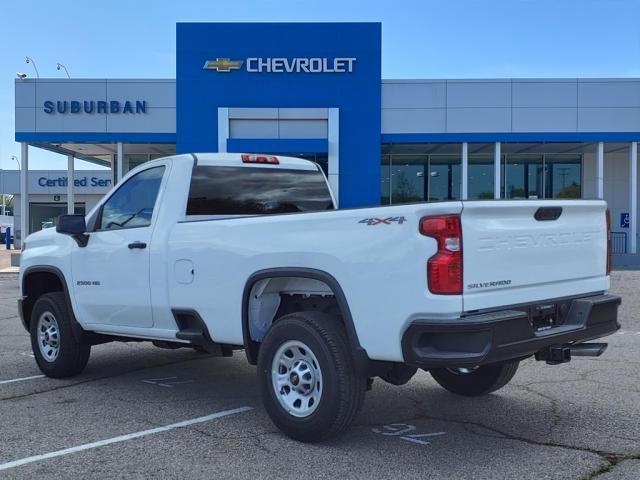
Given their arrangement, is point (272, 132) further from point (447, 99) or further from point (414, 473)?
point (414, 473)

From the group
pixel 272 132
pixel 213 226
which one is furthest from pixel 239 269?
pixel 272 132

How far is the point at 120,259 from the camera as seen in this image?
6.07 m

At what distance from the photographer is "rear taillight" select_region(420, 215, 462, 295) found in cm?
394

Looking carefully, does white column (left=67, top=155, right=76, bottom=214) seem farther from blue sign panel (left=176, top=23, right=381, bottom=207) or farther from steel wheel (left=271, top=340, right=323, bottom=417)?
steel wheel (left=271, top=340, right=323, bottom=417)

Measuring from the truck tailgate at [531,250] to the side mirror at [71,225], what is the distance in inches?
152

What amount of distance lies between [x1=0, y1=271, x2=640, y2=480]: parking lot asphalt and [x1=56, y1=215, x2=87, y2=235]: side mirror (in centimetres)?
155

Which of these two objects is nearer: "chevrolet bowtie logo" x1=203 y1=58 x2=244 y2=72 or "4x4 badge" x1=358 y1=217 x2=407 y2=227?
"4x4 badge" x1=358 y1=217 x2=407 y2=227

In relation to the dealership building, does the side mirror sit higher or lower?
lower

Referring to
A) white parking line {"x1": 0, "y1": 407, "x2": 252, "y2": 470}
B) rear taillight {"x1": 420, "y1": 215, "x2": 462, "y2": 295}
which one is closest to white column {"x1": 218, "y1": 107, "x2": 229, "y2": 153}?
white parking line {"x1": 0, "y1": 407, "x2": 252, "y2": 470}

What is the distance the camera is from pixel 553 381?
6625mm

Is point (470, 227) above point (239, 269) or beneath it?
above

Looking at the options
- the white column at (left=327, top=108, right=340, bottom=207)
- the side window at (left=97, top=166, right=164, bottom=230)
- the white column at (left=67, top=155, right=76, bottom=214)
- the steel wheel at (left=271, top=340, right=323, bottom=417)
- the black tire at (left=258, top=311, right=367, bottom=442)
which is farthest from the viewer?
the white column at (left=67, top=155, right=76, bottom=214)

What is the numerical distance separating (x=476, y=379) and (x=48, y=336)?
14.4ft

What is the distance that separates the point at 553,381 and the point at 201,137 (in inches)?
783
